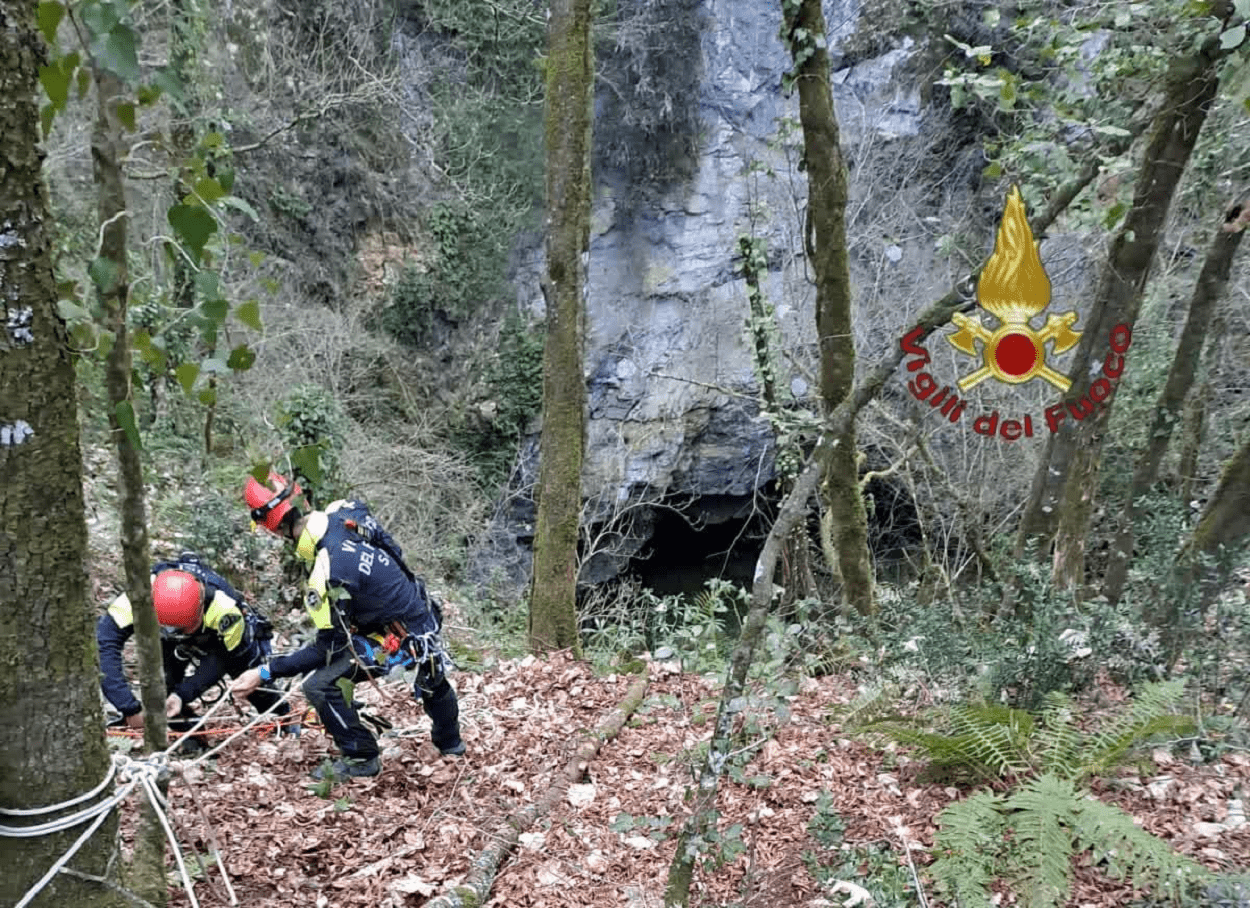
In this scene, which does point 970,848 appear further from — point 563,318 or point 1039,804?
point 563,318

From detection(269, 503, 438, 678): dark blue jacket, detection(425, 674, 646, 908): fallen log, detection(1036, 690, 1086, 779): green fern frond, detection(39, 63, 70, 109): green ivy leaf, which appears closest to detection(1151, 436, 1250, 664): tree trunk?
detection(1036, 690, 1086, 779): green fern frond

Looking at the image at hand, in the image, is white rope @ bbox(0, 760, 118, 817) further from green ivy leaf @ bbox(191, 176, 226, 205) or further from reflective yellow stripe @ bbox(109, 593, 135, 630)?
reflective yellow stripe @ bbox(109, 593, 135, 630)

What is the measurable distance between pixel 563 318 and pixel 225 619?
A: 10.8 ft

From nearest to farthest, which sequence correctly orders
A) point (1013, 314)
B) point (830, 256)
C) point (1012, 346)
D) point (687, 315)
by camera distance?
1. point (1013, 314)
2. point (1012, 346)
3. point (830, 256)
4. point (687, 315)

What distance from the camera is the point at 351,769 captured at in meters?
4.29

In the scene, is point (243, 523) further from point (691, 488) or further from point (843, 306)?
point (691, 488)

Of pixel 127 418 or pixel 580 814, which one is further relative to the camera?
pixel 580 814

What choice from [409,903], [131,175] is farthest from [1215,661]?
[131,175]

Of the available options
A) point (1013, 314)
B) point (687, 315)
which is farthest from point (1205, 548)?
point (687, 315)

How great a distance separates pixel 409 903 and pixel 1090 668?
3799 millimetres

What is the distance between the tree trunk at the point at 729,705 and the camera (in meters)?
2.97

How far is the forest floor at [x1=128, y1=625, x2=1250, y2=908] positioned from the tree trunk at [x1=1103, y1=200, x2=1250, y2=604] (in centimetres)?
322

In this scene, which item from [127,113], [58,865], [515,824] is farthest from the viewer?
[515,824]

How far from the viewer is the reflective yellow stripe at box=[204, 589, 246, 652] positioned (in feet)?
14.5
